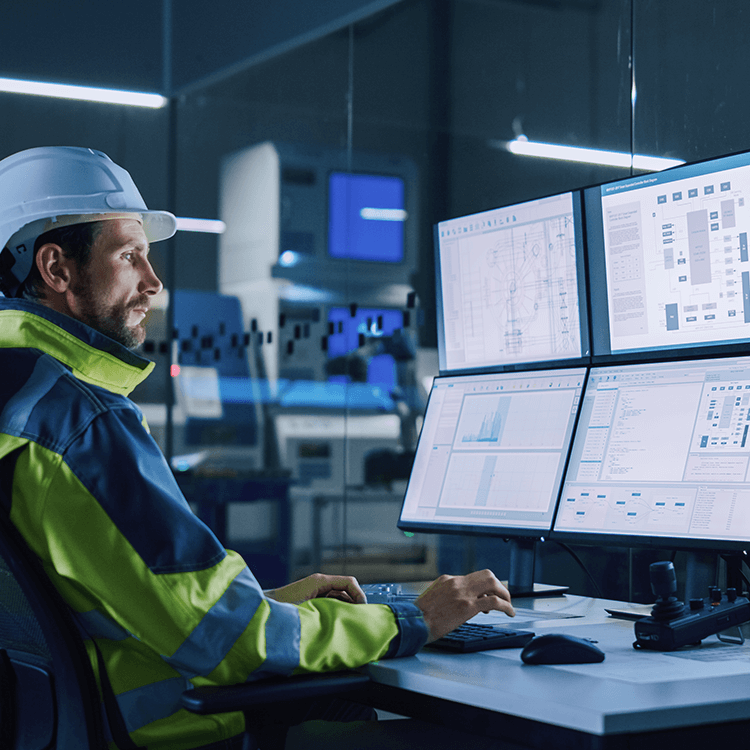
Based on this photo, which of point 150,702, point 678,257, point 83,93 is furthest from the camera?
point 83,93

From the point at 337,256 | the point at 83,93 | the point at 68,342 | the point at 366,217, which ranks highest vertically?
the point at 83,93

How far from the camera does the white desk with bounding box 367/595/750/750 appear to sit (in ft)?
3.37

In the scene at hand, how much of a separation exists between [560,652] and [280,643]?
13.5 inches

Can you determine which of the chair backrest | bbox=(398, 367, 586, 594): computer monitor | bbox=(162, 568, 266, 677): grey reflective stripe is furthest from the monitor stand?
the chair backrest

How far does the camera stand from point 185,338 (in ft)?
14.8

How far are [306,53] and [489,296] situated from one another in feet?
8.31

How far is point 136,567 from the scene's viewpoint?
3.79ft

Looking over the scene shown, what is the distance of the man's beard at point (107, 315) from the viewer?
1.44m

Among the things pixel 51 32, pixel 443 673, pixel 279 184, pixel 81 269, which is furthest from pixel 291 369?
pixel 443 673

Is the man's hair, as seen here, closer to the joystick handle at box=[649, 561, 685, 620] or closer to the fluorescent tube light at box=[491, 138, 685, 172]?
the joystick handle at box=[649, 561, 685, 620]

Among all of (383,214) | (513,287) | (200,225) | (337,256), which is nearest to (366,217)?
(383,214)

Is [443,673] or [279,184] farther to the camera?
[279,184]

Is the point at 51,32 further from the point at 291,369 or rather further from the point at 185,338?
the point at 291,369

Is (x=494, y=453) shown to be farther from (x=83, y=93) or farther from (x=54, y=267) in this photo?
(x=83, y=93)
